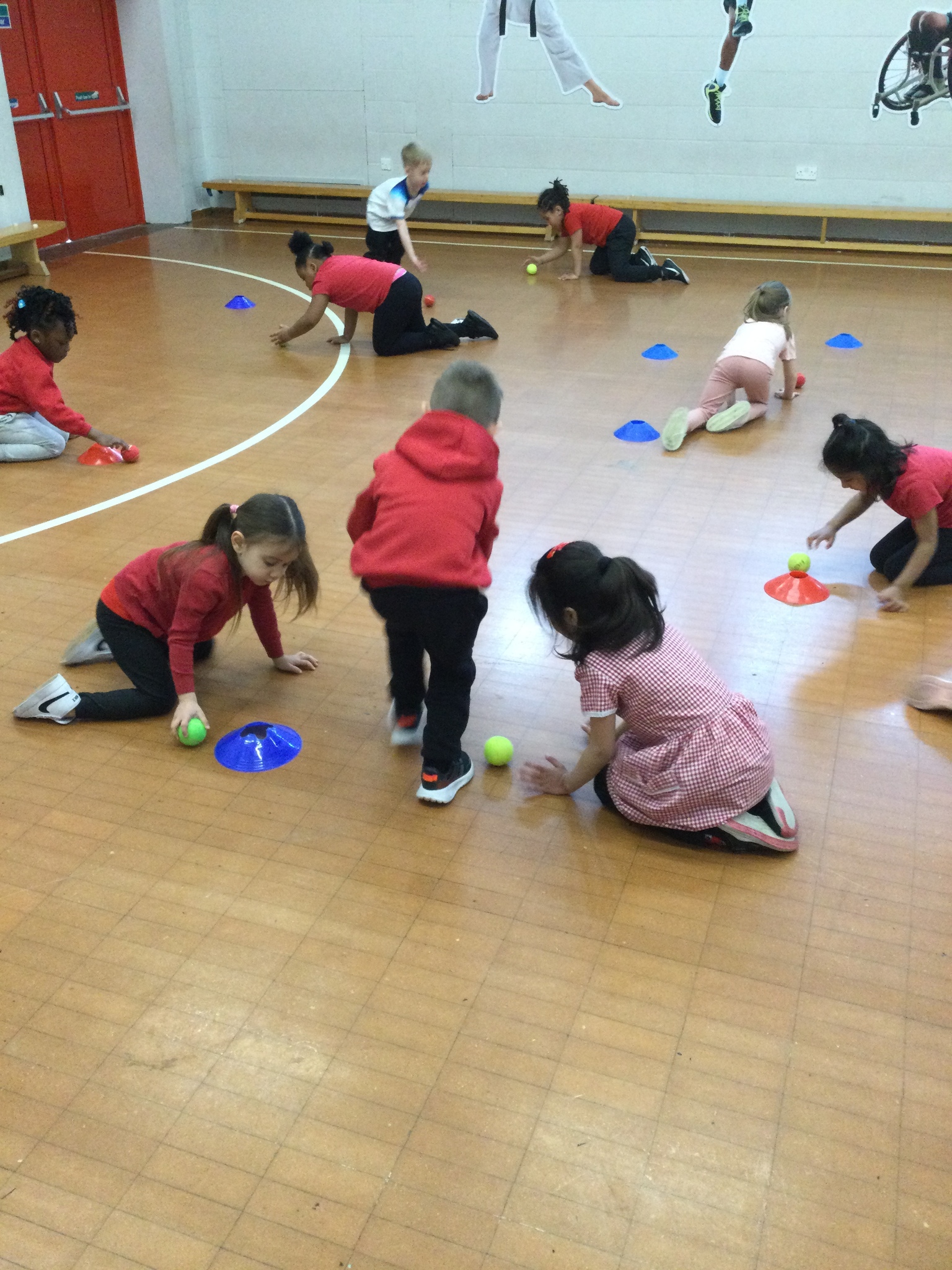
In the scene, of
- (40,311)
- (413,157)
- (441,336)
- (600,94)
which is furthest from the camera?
(600,94)

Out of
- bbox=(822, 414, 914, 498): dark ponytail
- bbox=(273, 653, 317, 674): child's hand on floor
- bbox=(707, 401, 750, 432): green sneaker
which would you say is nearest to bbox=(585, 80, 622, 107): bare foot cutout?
bbox=(707, 401, 750, 432): green sneaker

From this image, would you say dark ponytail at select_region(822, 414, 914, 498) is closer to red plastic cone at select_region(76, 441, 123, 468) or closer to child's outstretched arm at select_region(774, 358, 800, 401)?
child's outstretched arm at select_region(774, 358, 800, 401)

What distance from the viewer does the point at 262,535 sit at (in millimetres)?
3031

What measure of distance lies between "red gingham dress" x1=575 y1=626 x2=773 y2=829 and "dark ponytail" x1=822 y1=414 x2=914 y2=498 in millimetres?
1397

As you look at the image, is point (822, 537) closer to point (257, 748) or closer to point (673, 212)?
point (257, 748)

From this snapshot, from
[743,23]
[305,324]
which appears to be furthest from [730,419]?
[743,23]

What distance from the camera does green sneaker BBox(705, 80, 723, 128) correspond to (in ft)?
32.9

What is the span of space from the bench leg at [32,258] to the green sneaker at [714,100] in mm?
6089

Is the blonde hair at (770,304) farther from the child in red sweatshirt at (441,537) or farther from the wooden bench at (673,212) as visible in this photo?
the wooden bench at (673,212)

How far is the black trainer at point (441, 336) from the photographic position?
292 inches

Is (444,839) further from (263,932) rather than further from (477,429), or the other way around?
(477,429)

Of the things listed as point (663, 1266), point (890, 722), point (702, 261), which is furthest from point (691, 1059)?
point (702, 261)

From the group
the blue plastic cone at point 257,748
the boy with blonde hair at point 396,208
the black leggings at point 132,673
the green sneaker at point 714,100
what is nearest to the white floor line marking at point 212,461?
the boy with blonde hair at point 396,208

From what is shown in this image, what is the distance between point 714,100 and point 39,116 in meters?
6.19
